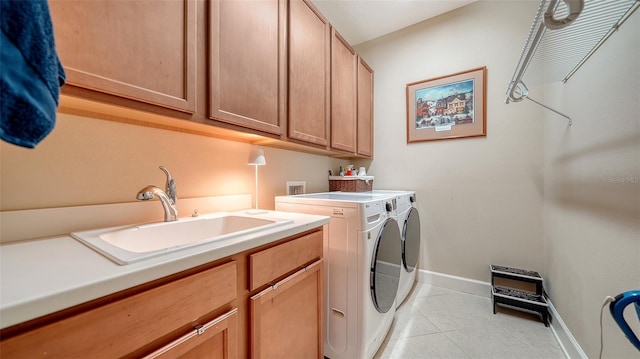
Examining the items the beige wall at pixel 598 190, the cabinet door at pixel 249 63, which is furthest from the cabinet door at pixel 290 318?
the beige wall at pixel 598 190

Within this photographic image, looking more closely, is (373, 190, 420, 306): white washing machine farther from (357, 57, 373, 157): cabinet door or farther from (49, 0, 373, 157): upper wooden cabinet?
(49, 0, 373, 157): upper wooden cabinet

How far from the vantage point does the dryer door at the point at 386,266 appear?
1313 millimetres

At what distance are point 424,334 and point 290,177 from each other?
1546 millimetres

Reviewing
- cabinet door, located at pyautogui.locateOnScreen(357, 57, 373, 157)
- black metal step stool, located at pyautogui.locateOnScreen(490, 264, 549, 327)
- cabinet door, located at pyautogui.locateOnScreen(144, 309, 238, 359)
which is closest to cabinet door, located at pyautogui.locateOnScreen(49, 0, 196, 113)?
cabinet door, located at pyautogui.locateOnScreen(144, 309, 238, 359)

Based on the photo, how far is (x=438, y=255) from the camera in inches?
90.3

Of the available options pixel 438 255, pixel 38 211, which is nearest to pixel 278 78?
pixel 38 211

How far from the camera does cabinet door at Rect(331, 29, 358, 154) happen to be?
1.83 m

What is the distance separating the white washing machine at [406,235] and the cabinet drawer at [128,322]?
1381 mm

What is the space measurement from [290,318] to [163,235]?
68 cm

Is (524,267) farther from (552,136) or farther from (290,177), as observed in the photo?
(290,177)

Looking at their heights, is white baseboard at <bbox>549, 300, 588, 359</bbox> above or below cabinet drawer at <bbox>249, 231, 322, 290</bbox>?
below

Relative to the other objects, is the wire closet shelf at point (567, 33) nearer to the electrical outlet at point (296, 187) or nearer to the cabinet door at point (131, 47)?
the cabinet door at point (131, 47)

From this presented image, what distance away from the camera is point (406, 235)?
1.84 metres

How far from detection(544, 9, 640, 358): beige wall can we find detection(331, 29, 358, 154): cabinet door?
147 centimetres
